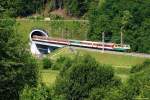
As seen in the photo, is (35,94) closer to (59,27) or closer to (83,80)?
(83,80)

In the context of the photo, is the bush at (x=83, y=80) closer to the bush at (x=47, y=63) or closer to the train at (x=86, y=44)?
the bush at (x=47, y=63)

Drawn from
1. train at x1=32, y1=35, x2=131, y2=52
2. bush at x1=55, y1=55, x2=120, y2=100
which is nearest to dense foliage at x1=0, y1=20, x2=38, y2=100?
bush at x1=55, y1=55, x2=120, y2=100

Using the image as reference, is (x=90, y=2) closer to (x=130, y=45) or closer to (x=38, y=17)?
(x=38, y=17)

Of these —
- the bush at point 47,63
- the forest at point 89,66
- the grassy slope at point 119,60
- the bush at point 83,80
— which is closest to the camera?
the forest at point 89,66

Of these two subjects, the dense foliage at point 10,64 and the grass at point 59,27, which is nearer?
the dense foliage at point 10,64

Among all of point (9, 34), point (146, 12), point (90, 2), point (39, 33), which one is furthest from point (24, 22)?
point (9, 34)

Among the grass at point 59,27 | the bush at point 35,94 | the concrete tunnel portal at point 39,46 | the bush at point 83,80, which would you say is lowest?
the concrete tunnel portal at point 39,46

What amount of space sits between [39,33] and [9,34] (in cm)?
8031

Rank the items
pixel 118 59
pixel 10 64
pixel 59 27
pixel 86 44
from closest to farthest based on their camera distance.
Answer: pixel 10 64 < pixel 118 59 < pixel 86 44 < pixel 59 27

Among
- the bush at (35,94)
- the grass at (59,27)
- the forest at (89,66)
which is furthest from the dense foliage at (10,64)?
the grass at (59,27)

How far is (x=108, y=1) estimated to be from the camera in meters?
93.5

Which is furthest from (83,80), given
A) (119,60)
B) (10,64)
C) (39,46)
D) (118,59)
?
(39,46)

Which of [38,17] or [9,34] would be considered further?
[38,17]

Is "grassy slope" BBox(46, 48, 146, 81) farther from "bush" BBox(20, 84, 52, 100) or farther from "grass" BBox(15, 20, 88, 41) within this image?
"bush" BBox(20, 84, 52, 100)
